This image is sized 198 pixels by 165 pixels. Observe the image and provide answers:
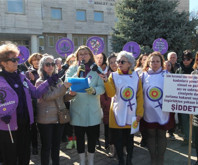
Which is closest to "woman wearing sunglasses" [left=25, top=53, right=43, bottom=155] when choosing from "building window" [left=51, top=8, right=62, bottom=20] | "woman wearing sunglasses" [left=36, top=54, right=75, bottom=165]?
"woman wearing sunglasses" [left=36, top=54, right=75, bottom=165]

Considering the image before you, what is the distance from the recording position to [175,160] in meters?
3.91

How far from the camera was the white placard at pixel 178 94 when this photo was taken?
3.09 m

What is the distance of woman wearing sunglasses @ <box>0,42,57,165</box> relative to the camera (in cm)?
259

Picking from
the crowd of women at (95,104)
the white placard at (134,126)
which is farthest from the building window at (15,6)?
the white placard at (134,126)

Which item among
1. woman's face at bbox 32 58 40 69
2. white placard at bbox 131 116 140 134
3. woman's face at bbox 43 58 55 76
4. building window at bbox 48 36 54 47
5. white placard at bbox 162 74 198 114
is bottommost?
white placard at bbox 131 116 140 134

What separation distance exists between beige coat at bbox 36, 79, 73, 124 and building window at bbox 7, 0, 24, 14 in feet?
66.7

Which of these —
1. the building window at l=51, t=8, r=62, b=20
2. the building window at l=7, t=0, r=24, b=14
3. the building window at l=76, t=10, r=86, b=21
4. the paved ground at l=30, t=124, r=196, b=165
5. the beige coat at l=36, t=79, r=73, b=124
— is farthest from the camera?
the building window at l=76, t=10, r=86, b=21

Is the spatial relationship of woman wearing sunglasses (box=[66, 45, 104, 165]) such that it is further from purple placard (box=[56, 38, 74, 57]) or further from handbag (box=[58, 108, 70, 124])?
purple placard (box=[56, 38, 74, 57])

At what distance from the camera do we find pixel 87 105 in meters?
3.22

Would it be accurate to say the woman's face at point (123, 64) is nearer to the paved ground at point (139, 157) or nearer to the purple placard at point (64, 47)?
the paved ground at point (139, 157)

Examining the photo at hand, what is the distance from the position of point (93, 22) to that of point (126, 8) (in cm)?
1779

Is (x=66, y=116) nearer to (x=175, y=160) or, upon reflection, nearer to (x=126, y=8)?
(x=175, y=160)

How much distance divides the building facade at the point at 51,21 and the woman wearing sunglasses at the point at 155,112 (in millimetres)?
20569

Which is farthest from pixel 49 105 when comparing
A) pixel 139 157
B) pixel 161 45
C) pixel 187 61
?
pixel 161 45
